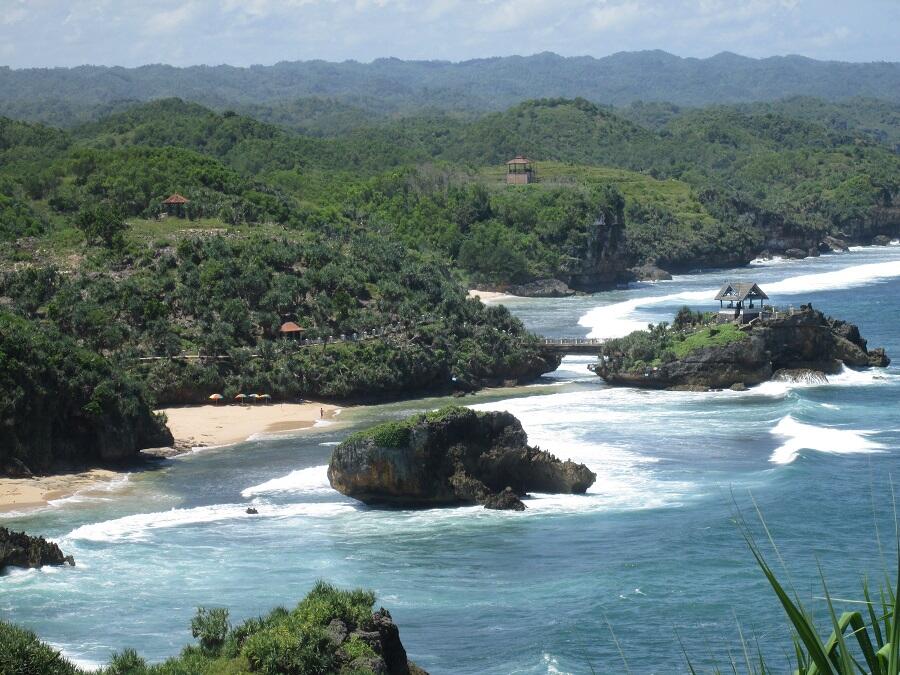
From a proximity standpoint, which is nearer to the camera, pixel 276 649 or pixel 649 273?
pixel 276 649

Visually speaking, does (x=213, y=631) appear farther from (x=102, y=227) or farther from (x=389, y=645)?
(x=102, y=227)

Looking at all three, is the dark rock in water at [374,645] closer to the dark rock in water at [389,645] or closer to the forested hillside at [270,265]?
the dark rock in water at [389,645]

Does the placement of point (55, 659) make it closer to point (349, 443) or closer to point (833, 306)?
point (349, 443)

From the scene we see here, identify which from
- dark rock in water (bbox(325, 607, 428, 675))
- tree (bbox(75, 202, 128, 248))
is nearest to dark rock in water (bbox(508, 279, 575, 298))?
tree (bbox(75, 202, 128, 248))

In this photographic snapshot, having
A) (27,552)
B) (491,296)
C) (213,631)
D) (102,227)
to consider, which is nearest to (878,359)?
(102,227)

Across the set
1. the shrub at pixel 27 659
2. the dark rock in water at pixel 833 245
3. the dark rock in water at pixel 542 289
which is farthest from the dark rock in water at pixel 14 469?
the dark rock in water at pixel 833 245

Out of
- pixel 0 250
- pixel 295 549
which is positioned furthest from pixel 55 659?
pixel 0 250
